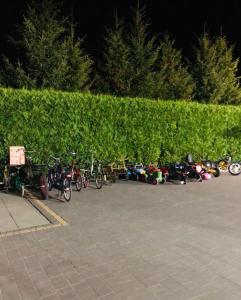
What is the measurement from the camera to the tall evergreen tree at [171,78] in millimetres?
19544

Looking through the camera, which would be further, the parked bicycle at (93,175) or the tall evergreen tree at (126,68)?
the tall evergreen tree at (126,68)

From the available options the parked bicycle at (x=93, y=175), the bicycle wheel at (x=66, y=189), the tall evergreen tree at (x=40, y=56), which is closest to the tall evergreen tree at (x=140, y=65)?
the tall evergreen tree at (x=40, y=56)

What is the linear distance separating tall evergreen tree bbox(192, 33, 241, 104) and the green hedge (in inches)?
164

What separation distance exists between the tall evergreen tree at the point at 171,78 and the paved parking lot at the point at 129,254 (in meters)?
11.4

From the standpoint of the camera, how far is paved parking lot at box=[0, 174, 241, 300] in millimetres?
4598

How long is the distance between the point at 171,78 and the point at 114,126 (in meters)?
8.94

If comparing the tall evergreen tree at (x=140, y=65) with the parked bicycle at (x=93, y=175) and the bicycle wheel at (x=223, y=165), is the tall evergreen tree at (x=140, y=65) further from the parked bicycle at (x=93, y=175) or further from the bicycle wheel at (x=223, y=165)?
the parked bicycle at (x=93, y=175)

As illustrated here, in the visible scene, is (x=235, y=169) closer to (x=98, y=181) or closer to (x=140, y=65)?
(x=98, y=181)

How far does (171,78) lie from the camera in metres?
21.2

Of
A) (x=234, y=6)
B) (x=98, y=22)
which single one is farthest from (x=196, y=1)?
(x=98, y=22)

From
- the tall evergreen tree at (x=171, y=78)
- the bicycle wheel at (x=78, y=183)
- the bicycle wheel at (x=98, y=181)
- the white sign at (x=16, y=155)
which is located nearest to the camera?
the white sign at (x=16, y=155)

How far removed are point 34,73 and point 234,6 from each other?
2440 centimetres

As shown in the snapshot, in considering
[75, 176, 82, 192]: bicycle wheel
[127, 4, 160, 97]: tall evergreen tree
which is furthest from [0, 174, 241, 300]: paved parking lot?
[127, 4, 160, 97]: tall evergreen tree

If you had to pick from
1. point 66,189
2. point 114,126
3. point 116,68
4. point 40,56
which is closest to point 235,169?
point 114,126
